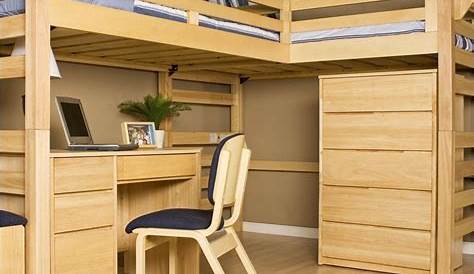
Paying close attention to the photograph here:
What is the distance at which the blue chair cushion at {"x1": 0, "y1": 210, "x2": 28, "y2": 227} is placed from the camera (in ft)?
8.59

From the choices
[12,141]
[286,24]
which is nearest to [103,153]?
[12,141]

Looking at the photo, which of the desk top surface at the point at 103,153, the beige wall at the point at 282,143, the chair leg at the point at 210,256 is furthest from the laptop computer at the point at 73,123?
the beige wall at the point at 282,143

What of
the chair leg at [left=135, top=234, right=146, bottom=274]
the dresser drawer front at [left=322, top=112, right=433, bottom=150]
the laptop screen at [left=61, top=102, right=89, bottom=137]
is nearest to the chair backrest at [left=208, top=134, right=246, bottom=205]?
the chair leg at [left=135, top=234, right=146, bottom=274]

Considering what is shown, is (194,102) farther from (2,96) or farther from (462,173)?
(462,173)

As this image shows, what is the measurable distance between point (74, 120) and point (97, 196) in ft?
2.07

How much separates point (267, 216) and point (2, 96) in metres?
2.51

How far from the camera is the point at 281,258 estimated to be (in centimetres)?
429

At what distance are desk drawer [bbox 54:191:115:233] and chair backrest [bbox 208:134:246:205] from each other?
51cm

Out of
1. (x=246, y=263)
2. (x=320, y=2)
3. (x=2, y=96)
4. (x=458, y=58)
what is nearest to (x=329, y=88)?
(x=320, y=2)

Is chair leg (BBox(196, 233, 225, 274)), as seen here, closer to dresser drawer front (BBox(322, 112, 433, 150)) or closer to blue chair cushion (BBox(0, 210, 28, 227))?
blue chair cushion (BBox(0, 210, 28, 227))

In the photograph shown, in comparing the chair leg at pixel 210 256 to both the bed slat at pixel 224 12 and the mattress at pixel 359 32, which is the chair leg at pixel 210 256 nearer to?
the bed slat at pixel 224 12

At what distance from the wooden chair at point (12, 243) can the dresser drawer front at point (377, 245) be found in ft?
6.67

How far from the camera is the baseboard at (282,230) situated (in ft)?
16.7

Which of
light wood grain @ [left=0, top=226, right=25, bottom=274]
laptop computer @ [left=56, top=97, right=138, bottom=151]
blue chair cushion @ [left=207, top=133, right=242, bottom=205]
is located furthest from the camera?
laptop computer @ [left=56, top=97, right=138, bottom=151]
